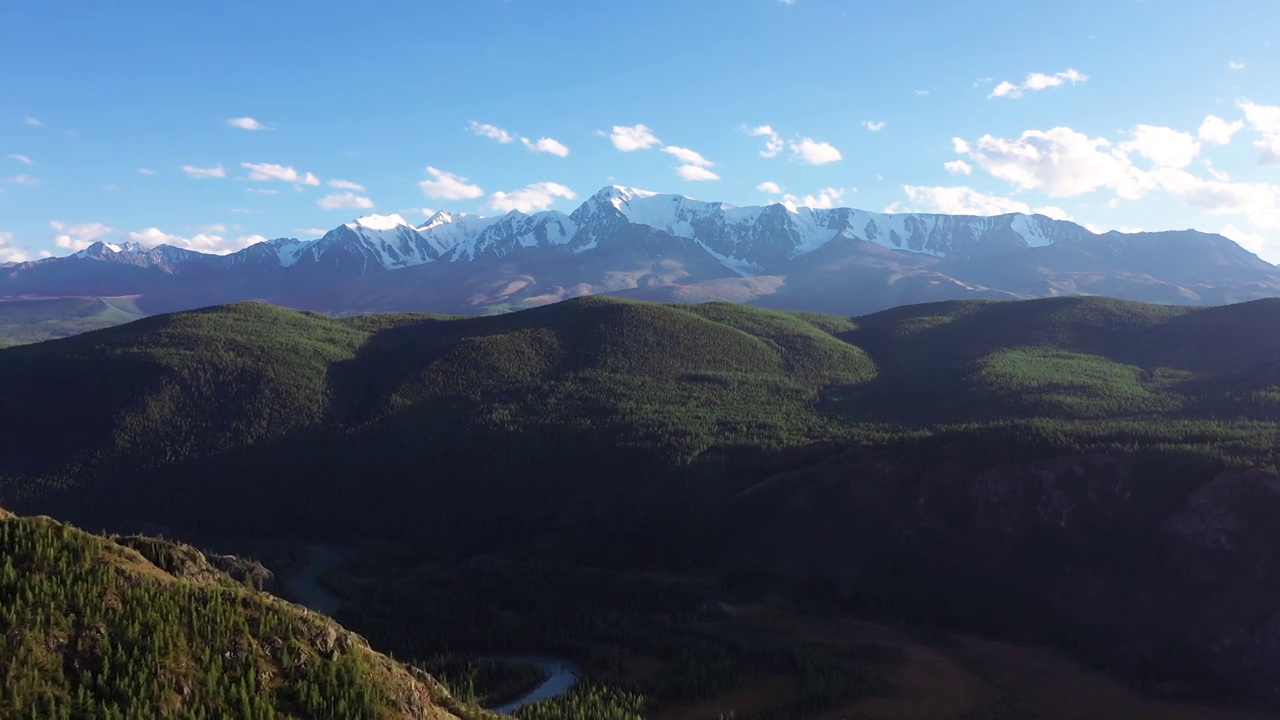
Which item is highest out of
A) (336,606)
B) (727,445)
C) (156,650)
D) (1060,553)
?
(156,650)

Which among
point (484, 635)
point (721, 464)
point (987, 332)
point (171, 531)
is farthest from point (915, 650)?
point (987, 332)

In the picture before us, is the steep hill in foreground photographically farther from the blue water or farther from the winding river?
the winding river

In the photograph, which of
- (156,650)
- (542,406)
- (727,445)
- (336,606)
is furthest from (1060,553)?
(542,406)

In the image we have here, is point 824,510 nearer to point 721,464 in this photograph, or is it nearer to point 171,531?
point 721,464

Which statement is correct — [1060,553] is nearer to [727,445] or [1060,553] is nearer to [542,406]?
[727,445]

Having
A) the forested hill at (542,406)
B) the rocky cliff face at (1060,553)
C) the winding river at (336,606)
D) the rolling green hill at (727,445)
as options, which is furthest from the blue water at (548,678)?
the forested hill at (542,406)

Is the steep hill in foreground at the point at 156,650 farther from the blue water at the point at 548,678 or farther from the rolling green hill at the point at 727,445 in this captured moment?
the rolling green hill at the point at 727,445
